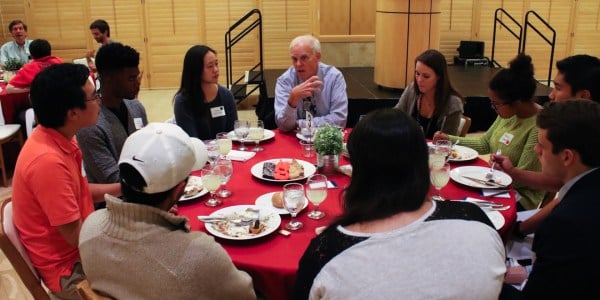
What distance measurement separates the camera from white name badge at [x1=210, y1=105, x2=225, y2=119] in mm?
3539

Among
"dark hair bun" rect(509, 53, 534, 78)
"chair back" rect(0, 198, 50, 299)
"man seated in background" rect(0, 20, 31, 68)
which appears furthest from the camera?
"man seated in background" rect(0, 20, 31, 68)

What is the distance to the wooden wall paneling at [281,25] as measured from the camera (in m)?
8.63

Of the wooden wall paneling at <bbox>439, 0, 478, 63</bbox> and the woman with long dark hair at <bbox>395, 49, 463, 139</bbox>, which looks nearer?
the woman with long dark hair at <bbox>395, 49, 463, 139</bbox>

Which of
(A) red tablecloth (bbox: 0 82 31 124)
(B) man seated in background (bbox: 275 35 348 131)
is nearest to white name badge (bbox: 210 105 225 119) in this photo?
(B) man seated in background (bbox: 275 35 348 131)

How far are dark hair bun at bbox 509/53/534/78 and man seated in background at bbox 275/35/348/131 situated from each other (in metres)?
1.28

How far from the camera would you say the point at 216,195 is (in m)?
2.37

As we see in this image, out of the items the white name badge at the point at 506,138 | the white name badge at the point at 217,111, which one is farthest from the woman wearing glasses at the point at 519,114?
the white name badge at the point at 217,111

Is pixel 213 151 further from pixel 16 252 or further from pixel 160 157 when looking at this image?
pixel 160 157

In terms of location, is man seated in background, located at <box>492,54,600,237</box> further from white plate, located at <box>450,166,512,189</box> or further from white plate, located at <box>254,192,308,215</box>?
white plate, located at <box>254,192,308,215</box>

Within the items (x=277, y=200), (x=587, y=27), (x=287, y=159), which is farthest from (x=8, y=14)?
(x=587, y=27)

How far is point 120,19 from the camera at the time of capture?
8.60m

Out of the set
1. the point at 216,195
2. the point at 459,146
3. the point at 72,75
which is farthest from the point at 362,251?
the point at 459,146

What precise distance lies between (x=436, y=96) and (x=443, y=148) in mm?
984

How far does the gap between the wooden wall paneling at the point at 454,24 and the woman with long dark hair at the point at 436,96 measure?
19.5 ft
